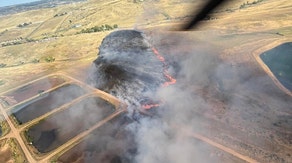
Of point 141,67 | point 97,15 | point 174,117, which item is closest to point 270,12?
point 141,67

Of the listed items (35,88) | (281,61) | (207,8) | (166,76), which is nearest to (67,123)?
(166,76)

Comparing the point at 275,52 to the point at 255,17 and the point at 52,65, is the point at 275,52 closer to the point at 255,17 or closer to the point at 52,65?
the point at 255,17

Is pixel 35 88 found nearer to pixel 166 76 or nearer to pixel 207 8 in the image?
pixel 166 76

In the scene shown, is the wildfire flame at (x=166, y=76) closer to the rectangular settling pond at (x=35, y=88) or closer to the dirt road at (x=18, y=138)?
the dirt road at (x=18, y=138)

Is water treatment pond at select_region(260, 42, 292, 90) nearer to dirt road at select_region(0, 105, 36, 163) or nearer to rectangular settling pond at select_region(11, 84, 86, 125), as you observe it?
rectangular settling pond at select_region(11, 84, 86, 125)

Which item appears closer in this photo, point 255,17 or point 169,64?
point 169,64

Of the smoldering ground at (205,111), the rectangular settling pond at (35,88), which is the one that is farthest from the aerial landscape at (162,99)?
the rectangular settling pond at (35,88)
